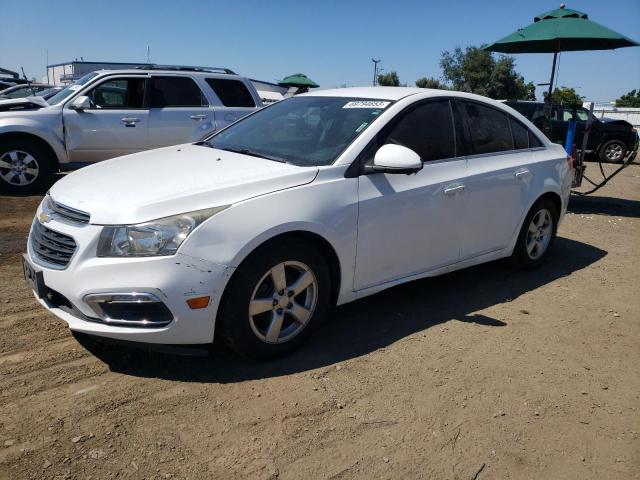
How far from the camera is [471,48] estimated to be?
52.4 meters

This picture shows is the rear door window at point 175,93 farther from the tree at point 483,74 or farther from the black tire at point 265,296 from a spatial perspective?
the tree at point 483,74

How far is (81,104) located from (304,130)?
5.18 m

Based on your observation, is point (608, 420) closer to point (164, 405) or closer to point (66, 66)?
point (164, 405)

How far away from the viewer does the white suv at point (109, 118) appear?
307 inches

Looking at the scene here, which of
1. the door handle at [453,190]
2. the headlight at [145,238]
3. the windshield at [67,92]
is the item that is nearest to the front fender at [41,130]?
the windshield at [67,92]

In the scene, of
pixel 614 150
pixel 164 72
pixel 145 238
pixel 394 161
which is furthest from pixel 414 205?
pixel 614 150

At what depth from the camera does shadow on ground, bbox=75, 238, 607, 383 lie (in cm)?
322

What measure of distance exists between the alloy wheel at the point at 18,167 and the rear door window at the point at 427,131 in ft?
19.9

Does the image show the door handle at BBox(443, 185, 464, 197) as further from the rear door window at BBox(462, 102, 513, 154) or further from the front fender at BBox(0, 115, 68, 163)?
the front fender at BBox(0, 115, 68, 163)

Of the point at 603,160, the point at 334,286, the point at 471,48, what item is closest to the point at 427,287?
the point at 334,286

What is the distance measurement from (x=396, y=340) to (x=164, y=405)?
5.28ft

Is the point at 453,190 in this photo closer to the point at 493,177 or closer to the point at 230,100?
the point at 493,177

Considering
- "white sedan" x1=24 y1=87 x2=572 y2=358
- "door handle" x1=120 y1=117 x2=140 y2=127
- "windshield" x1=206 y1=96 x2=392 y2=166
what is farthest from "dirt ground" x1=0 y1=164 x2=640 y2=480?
"door handle" x1=120 y1=117 x2=140 y2=127

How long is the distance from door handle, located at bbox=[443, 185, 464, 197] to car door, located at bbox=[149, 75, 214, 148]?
5.24 meters
